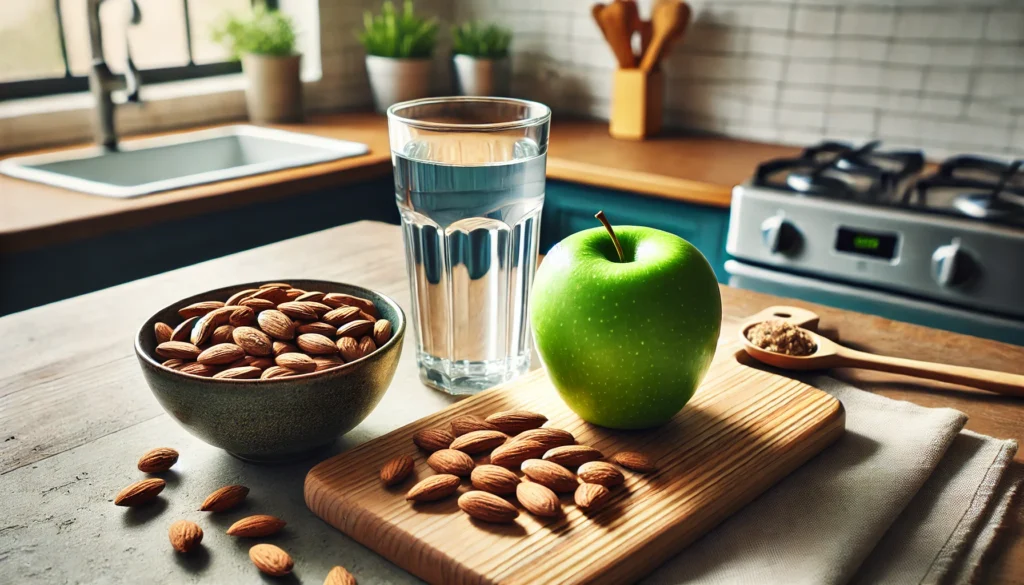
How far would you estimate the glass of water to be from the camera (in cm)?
87

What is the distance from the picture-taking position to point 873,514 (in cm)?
68

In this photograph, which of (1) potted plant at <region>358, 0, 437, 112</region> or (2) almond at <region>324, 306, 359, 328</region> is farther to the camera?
(1) potted plant at <region>358, 0, 437, 112</region>

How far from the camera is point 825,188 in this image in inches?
72.5

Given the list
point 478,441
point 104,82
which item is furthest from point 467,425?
point 104,82

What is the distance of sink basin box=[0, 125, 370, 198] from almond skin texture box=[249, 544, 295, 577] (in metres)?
1.34

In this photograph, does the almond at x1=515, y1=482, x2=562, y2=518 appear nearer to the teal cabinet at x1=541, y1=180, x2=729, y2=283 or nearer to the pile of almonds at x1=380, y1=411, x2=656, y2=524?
the pile of almonds at x1=380, y1=411, x2=656, y2=524

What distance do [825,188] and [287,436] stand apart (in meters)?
1.47

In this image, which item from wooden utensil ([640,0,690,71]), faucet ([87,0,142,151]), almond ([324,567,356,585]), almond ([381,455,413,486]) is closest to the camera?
almond ([324,567,356,585])

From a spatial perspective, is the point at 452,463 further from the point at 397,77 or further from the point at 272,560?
the point at 397,77

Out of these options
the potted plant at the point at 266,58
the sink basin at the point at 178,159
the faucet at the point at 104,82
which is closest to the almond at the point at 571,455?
the sink basin at the point at 178,159

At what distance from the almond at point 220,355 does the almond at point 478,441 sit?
0.20 metres

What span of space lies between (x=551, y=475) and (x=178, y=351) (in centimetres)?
33

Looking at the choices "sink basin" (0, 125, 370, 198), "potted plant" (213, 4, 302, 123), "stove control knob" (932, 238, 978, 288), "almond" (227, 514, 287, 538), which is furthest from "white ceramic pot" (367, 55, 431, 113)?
"almond" (227, 514, 287, 538)

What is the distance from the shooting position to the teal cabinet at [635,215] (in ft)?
6.56
